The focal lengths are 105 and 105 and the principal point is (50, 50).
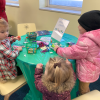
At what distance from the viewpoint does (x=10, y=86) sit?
47.1 inches

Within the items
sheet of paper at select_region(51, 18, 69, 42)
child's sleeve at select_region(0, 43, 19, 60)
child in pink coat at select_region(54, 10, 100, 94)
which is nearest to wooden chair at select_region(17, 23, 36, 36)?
sheet of paper at select_region(51, 18, 69, 42)

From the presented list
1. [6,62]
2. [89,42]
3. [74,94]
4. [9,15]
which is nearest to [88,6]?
[89,42]

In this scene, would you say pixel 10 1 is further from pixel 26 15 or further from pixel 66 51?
pixel 66 51

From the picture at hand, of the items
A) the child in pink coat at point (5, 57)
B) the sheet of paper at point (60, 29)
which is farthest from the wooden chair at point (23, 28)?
the child in pink coat at point (5, 57)

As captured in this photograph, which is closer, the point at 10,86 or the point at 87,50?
the point at 87,50

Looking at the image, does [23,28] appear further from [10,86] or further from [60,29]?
[10,86]

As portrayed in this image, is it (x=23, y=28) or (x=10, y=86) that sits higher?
(x=23, y=28)

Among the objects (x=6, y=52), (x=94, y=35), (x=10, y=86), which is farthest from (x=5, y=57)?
(x=94, y=35)

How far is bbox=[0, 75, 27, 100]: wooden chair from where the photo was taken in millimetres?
1132

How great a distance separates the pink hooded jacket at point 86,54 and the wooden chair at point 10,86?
601mm

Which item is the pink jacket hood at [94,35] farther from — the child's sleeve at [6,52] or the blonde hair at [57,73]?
the child's sleeve at [6,52]

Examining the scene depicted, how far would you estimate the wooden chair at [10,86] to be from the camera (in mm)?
1132

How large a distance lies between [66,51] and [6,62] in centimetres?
67

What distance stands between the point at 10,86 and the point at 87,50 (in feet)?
3.05
